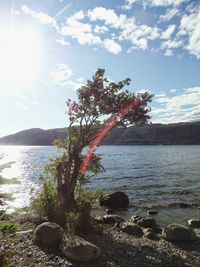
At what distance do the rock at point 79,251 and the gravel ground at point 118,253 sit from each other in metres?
0.28

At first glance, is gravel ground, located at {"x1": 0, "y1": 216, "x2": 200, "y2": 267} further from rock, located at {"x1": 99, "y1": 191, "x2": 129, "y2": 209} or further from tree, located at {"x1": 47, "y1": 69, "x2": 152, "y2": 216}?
rock, located at {"x1": 99, "y1": 191, "x2": 129, "y2": 209}

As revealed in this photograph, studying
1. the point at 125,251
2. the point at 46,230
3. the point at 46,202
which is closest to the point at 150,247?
the point at 125,251

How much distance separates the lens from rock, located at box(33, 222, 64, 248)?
16.4 meters

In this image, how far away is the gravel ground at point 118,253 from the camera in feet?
47.1

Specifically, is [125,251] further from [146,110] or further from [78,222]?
[146,110]

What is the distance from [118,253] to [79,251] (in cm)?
261

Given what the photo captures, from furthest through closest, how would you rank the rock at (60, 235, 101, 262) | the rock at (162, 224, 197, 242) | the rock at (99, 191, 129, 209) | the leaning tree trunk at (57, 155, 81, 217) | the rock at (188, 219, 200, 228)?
the rock at (99, 191, 129, 209) → the rock at (188, 219, 200, 228) → the leaning tree trunk at (57, 155, 81, 217) → the rock at (162, 224, 197, 242) → the rock at (60, 235, 101, 262)

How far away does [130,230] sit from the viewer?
22.8 m

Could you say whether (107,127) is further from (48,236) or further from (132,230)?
(48,236)

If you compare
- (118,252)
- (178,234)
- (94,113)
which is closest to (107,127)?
(94,113)

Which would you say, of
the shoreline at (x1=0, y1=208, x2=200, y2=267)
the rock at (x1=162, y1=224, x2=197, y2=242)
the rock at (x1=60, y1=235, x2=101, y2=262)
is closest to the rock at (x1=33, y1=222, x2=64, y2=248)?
the shoreline at (x1=0, y1=208, x2=200, y2=267)

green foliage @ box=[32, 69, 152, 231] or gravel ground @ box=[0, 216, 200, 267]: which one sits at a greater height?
green foliage @ box=[32, 69, 152, 231]

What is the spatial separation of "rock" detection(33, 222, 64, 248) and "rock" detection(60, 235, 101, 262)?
1127mm

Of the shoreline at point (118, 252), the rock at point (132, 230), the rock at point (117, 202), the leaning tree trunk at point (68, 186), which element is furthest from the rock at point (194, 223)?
the leaning tree trunk at point (68, 186)
